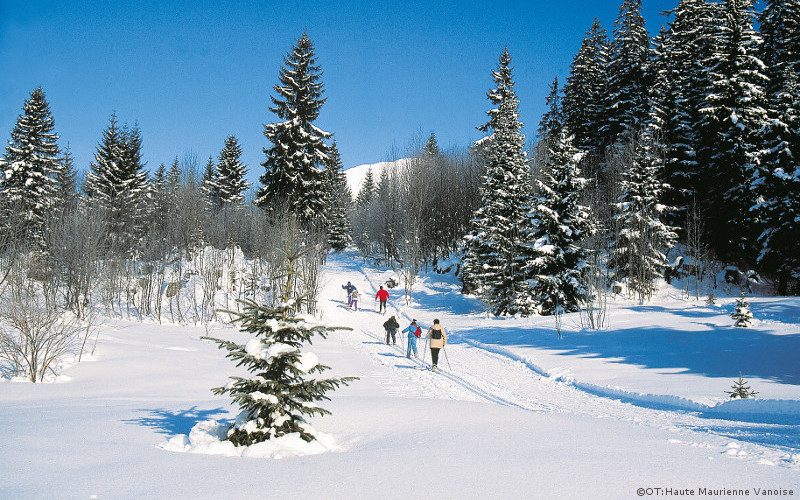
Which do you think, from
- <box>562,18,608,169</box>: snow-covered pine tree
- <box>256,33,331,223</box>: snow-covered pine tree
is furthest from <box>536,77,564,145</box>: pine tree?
<box>256,33,331,223</box>: snow-covered pine tree

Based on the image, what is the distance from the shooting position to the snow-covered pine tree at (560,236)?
23641 millimetres

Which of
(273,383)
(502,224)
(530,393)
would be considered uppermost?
(502,224)

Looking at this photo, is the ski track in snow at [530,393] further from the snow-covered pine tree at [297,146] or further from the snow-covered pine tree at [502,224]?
the snow-covered pine tree at [297,146]

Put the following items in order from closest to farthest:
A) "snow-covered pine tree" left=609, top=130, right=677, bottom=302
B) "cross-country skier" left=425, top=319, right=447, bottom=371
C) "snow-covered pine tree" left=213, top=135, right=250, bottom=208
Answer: "cross-country skier" left=425, top=319, right=447, bottom=371
"snow-covered pine tree" left=609, top=130, right=677, bottom=302
"snow-covered pine tree" left=213, top=135, right=250, bottom=208

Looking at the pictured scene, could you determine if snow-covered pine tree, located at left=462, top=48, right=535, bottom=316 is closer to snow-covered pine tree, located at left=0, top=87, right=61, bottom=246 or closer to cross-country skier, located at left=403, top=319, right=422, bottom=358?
cross-country skier, located at left=403, top=319, right=422, bottom=358

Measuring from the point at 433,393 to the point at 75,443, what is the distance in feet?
23.8

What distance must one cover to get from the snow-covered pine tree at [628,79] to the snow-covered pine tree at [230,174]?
127 feet

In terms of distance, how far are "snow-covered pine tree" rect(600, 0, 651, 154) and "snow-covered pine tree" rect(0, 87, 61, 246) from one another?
4459 centimetres

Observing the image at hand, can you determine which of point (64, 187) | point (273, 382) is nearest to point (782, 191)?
point (273, 382)

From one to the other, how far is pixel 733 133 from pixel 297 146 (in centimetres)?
2798

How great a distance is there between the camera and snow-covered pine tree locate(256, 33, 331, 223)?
93.1ft

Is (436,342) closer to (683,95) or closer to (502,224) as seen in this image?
(502,224)

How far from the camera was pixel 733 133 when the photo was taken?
2684 centimetres

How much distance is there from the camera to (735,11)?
28172 millimetres
